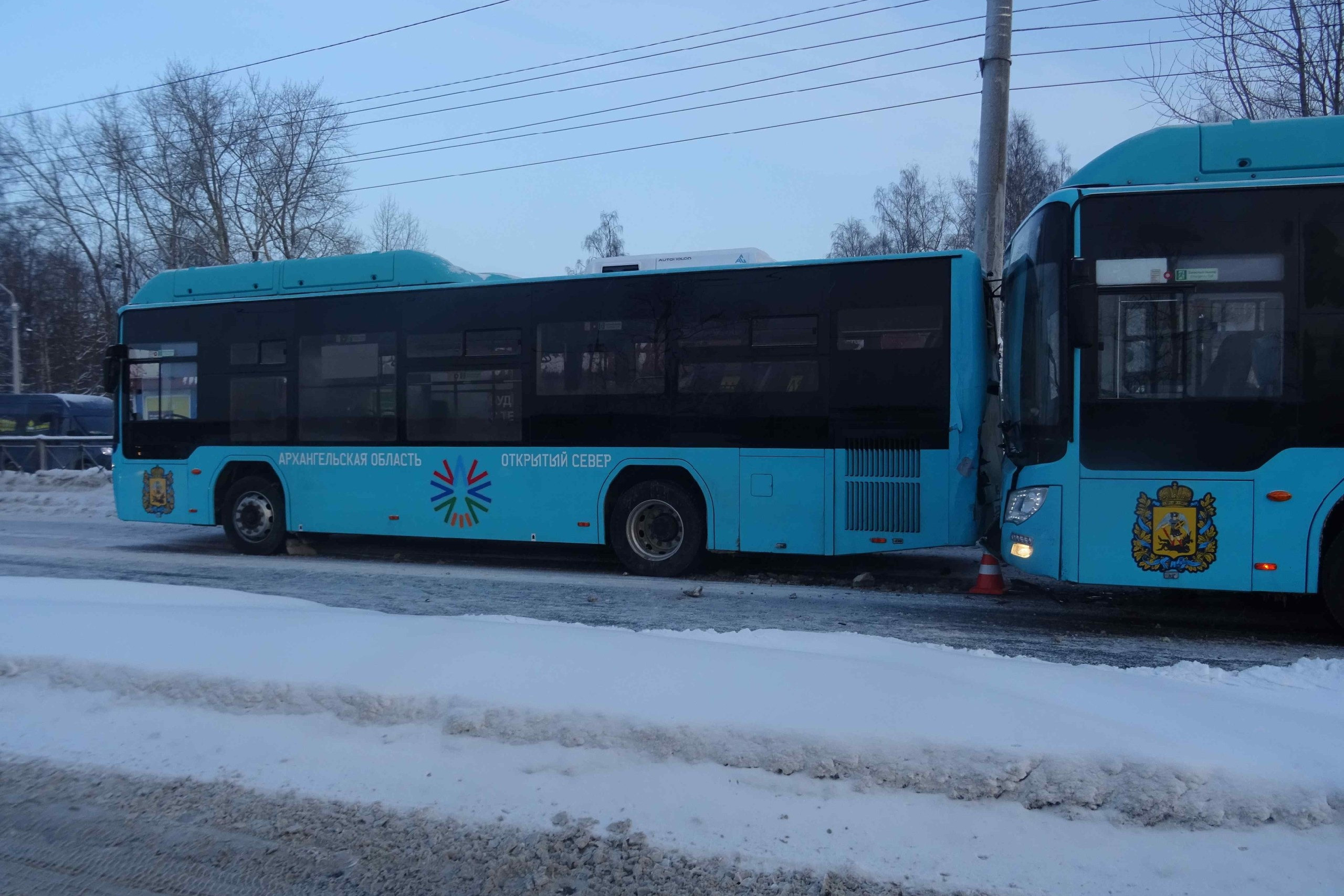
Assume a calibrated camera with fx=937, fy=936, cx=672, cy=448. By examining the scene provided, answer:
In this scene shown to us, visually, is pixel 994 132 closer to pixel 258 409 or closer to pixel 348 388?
pixel 348 388

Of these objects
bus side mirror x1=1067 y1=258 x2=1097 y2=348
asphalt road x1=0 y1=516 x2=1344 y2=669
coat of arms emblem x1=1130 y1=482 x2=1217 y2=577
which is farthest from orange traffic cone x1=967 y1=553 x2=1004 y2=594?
bus side mirror x1=1067 y1=258 x2=1097 y2=348

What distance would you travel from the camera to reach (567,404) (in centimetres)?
1033

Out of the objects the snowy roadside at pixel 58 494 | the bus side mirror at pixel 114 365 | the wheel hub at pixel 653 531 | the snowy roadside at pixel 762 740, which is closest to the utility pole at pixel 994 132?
the wheel hub at pixel 653 531

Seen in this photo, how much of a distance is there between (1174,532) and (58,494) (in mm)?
20563

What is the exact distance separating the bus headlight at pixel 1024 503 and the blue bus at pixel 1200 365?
32 millimetres

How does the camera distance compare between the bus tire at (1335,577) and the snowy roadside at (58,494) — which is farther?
the snowy roadside at (58,494)

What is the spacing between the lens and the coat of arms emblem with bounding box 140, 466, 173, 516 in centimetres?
1216

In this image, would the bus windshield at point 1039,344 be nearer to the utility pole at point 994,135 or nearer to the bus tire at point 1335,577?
the bus tire at point 1335,577

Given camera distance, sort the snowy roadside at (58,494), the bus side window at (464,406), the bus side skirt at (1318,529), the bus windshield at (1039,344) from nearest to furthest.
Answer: the bus side skirt at (1318,529) → the bus windshield at (1039,344) → the bus side window at (464,406) → the snowy roadside at (58,494)

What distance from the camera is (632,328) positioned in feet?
33.2

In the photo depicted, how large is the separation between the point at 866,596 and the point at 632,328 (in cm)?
373

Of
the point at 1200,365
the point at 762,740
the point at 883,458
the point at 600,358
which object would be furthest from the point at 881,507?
the point at 762,740

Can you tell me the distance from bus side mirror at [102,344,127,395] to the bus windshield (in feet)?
36.4

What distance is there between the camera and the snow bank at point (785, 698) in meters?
3.63
